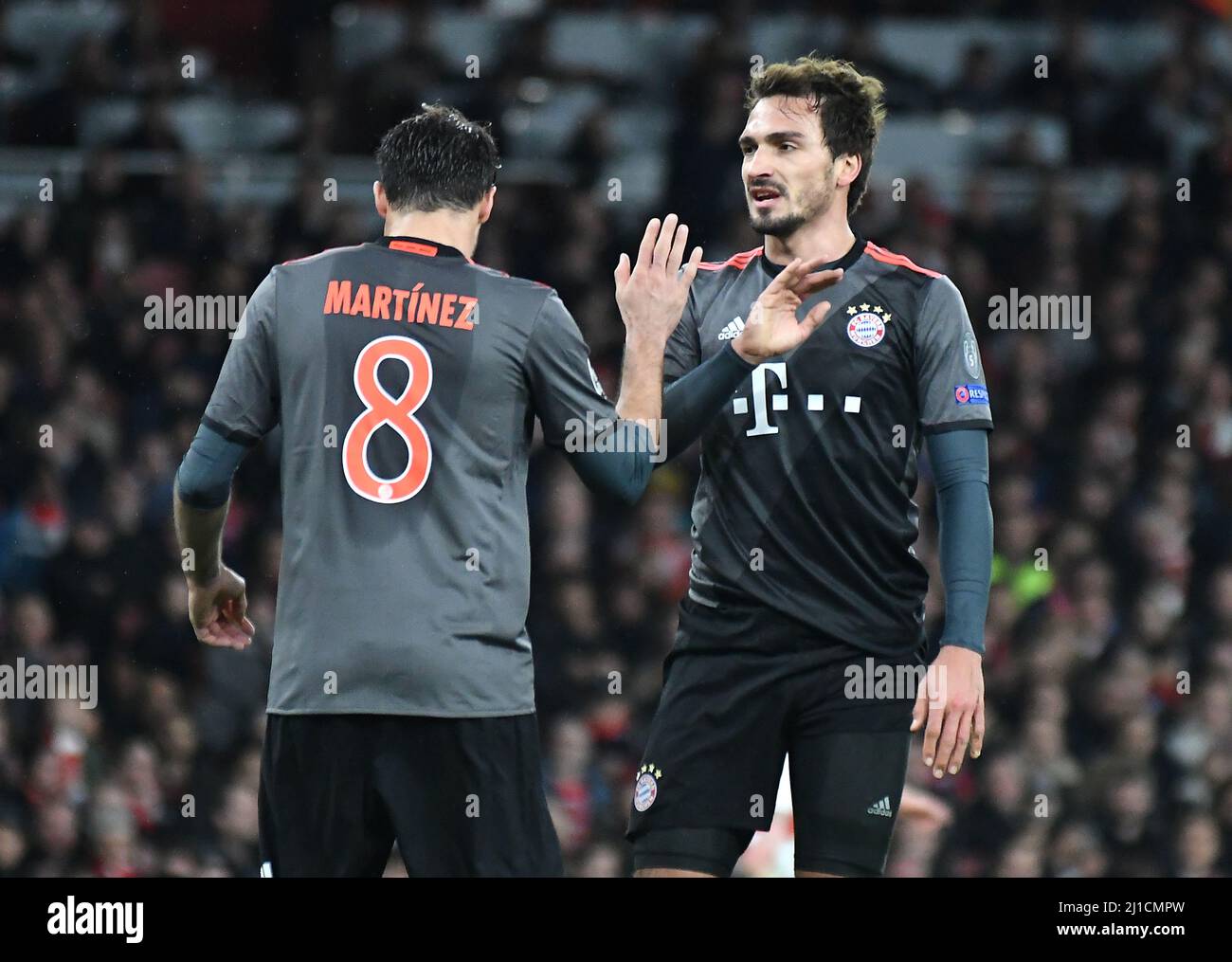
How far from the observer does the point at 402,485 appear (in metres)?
3.83

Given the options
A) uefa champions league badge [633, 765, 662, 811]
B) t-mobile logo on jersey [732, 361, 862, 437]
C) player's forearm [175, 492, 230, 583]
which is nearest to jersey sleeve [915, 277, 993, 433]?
t-mobile logo on jersey [732, 361, 862, 437]

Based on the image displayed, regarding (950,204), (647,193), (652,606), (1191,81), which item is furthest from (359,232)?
(1191,81)

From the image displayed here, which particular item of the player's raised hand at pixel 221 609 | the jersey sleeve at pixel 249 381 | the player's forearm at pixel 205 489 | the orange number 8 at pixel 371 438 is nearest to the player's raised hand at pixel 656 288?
the orange number 8 at pixel 371 438

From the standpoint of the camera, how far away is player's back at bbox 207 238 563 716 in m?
3.82

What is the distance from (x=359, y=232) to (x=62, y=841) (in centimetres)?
356

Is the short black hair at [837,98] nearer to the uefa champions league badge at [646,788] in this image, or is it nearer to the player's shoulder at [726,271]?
the player's shoulder at [726,271]

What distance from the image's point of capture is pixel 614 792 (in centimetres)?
801

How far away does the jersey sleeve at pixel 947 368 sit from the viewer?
14.6 ft

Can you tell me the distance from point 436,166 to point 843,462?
1.20 m

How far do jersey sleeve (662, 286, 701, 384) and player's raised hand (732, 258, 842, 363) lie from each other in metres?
0.41

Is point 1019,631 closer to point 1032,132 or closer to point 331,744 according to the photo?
point 1032,132

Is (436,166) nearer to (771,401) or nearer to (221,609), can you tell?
(771,401)

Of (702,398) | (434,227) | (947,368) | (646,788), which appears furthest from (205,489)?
(947,368)

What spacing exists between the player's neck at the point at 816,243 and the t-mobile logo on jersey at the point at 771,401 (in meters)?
0.31
